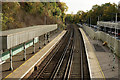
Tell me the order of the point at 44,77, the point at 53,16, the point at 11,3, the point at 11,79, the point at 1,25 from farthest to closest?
1. the point at 53,16
2. the point at 11,3
3. the point at 1,25
4. the point at 44,77
5. the point at 11,79

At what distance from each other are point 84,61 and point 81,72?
4.92 meters

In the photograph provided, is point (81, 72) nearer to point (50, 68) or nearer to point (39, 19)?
point (50, 68)

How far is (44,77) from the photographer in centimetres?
1581

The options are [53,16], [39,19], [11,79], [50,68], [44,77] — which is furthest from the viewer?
[53,16]

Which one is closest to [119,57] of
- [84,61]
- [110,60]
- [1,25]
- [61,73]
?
[110,60]

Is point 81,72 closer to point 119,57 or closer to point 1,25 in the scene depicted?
point 119,57

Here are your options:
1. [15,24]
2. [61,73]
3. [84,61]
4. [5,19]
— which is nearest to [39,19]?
[15,24]

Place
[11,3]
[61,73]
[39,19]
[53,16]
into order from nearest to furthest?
[61,73] → [11,3] → [39,19] → [53,16]

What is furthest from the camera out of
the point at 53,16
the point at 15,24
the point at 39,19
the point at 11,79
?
the point at 53,16

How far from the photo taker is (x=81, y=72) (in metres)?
17.3

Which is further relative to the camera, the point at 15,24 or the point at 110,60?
the point at 15,24

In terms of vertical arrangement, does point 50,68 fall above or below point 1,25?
below

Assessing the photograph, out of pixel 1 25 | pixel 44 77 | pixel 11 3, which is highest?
pixel 11 3

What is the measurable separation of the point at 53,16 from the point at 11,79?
60021mm
